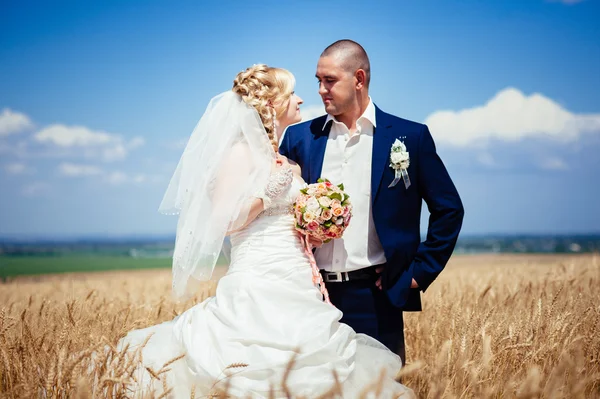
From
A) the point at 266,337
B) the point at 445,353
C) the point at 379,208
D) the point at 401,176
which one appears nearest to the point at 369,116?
the point at 401,176

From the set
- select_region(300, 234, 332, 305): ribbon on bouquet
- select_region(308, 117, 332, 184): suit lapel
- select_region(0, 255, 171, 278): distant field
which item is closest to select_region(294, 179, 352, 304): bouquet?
select_region(300, 234, 332, 305): ribbon on bouquet

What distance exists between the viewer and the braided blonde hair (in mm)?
4805

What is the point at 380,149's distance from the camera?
15.5ft

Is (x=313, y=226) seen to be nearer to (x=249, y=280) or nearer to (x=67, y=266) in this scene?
(x=249, y=280)

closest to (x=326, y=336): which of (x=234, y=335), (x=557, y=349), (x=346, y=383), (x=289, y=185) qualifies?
(x=346, y=383)

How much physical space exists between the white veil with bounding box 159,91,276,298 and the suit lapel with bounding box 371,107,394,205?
0.92 metres

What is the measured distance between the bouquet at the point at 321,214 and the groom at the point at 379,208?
0.28 metres

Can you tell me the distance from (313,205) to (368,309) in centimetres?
115

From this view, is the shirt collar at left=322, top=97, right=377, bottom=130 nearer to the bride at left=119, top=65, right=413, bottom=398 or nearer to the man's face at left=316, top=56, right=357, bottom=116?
the man's face at left=316, top=56, right=357, bottom=116

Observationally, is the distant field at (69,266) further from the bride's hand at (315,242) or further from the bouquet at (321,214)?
the bouquet at (321,214)

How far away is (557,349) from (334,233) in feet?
Result: 6.18

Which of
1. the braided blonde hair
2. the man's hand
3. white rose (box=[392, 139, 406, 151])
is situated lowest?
the man's hand

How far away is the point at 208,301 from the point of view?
441cm

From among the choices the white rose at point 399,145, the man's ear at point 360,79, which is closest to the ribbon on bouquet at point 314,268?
the white rose at point 399,145
